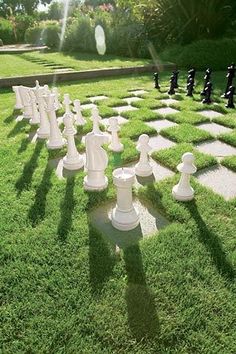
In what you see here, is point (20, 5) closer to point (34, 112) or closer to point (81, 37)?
point (81, 37)

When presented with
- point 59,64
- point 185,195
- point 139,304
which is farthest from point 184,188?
point 59,64

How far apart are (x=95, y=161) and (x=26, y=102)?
3.21 meters

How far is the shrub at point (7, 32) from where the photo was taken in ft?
95.5

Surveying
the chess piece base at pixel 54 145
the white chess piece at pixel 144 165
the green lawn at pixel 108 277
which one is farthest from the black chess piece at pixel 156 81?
the green lawn at pixel 108 277

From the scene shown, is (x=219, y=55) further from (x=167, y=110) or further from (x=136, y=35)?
(x=167, y=110)

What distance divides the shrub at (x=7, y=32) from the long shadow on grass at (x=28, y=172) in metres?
30.0

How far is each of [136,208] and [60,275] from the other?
1.02m

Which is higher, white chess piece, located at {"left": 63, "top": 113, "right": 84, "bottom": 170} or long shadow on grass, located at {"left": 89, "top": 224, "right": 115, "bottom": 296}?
white chess piece, located at {"left": 63, "top": 113, "right": 84, "bottom": 170}

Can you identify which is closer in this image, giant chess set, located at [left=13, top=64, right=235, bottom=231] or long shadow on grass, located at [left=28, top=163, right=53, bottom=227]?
giant chess set, located at [left=13, top=64, right=235, bottom=231]

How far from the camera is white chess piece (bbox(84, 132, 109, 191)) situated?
2842mm

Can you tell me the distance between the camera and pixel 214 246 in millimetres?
2416

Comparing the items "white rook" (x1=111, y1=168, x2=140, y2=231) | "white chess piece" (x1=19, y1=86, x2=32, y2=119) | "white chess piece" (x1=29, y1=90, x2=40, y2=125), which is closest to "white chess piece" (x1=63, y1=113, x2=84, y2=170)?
"white rook" (x1=111, y1=168, x2=140, y2=231)

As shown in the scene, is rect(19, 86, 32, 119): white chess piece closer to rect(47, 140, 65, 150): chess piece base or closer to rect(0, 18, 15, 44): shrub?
rect(47, 140, 65, 150): chess piece base

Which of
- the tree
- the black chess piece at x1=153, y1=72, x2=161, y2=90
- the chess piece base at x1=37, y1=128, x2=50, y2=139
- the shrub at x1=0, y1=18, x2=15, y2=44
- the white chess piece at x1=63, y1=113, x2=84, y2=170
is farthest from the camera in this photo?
the tree
